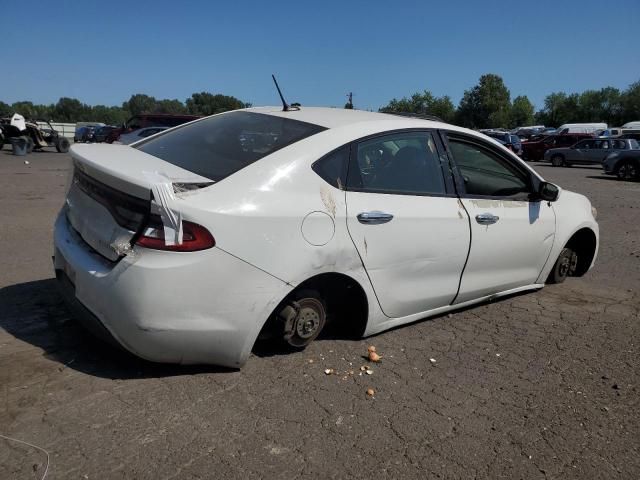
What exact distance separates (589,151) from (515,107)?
9633cm

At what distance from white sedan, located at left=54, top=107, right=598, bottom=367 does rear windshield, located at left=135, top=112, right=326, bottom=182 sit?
0.6 inches

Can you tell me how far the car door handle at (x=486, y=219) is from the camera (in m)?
3.93

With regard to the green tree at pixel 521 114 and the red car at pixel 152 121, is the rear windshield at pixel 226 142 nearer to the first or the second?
the red car at pixel 152 121

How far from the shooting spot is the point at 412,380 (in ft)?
10.6

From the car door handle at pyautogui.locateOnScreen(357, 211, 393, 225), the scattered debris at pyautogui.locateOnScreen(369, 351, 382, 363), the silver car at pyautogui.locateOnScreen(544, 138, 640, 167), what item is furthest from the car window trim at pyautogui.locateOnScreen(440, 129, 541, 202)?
the silver car at pyautogui.locateOnScreen(544, 138, 640, 167)

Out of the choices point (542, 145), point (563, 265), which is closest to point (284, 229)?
point (563, 265)

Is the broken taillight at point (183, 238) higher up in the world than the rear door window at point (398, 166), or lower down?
lower down

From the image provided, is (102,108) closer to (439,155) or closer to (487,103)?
(487,103)

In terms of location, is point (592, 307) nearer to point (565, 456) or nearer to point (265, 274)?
point (565, 456)

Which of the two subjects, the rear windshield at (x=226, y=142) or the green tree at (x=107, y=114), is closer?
the rear windshield at (x=226, y=142)

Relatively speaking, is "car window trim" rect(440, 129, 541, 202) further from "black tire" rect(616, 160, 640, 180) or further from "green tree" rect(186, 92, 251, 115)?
"green tree" rect(186, 92, 251, 115)

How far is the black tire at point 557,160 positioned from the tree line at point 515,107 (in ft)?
245

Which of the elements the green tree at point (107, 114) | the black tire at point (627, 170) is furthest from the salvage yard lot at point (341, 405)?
the green tree at point (107, 114)

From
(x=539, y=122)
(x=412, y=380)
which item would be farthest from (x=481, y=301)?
(x=539, y=122)
